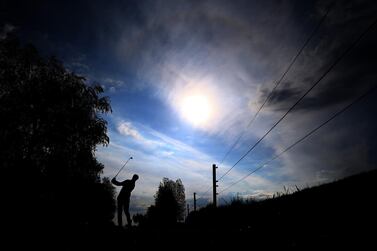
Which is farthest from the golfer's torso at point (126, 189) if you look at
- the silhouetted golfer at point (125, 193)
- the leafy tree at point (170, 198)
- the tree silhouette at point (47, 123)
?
the leafy tree at point (170, 198)

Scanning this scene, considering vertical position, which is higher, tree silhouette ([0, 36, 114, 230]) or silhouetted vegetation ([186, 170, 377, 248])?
tree silhouette ([0, 36, 114, 230])

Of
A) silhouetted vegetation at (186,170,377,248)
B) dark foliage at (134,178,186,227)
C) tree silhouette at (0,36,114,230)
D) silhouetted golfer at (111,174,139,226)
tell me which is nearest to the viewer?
silhouetted vegetation at (186,170,377,248)

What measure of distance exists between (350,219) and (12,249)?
23.2 ft

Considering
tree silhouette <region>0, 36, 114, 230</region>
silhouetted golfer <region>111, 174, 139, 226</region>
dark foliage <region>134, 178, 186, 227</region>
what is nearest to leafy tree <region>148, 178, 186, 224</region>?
dark foliage <region>134, 178, 186, 227</region>

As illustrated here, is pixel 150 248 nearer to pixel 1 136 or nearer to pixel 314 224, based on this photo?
pixel 314 224

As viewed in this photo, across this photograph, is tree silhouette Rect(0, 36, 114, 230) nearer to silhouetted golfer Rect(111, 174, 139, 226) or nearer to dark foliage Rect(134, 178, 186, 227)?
silhouetted golfer Rect(111, 174, 139, 226)

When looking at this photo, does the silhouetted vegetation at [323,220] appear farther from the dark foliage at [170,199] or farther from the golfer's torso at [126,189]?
the dark foliage at [170,199]

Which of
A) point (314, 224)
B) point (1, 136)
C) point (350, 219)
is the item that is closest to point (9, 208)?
point (1, 136)

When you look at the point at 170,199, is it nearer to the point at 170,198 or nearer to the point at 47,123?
the point at 170,198

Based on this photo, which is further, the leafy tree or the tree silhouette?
the leafy tree

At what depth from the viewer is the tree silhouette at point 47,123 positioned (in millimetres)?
15977

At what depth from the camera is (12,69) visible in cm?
1658

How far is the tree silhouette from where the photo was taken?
52.4 ft

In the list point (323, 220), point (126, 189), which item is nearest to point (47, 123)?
point (126, 189)
